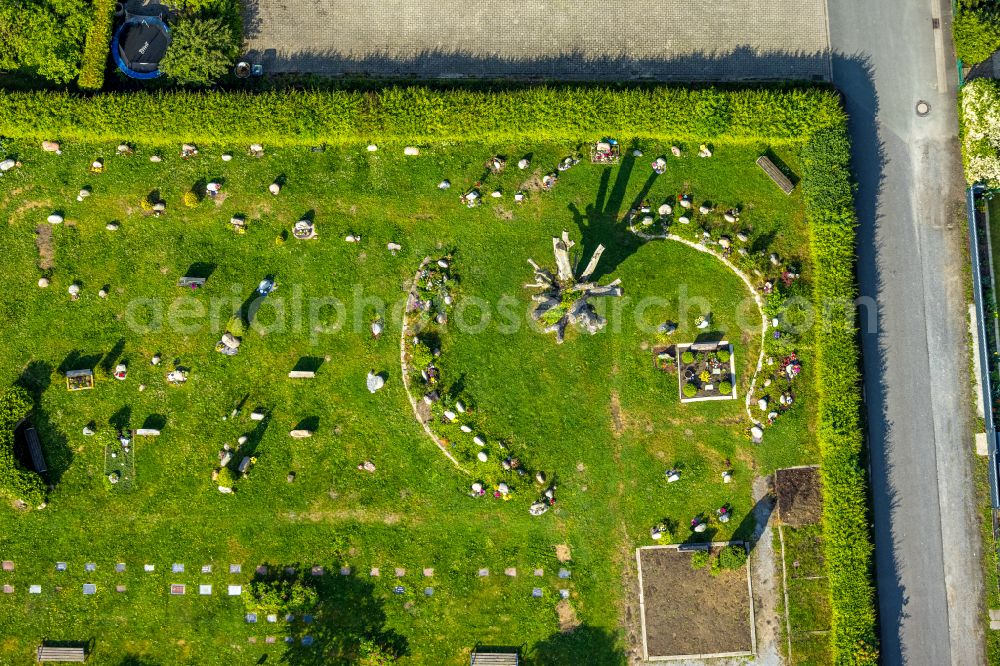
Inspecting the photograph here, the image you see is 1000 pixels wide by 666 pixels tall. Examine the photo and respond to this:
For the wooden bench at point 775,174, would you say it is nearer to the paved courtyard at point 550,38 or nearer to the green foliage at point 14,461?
the paved courtyard at point 550,38

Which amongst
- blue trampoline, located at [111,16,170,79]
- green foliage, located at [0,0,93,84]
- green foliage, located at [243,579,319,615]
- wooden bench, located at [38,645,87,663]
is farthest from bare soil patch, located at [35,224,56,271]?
green foliage, located at [243,579,319,615]

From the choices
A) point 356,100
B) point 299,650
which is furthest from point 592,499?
point 356,100

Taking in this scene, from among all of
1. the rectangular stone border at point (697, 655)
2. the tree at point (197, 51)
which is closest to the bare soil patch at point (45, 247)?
the tree at point (197, 51)

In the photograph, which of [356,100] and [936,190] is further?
[936,190]

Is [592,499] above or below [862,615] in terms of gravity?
above

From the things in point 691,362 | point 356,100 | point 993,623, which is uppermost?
point 356,100

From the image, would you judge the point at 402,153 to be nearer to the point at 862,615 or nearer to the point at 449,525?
the point at 449,525

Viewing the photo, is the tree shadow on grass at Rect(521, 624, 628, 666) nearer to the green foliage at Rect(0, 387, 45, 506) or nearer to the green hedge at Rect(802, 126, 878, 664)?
the green hedge at Rect(802, 126, 878, 664)
